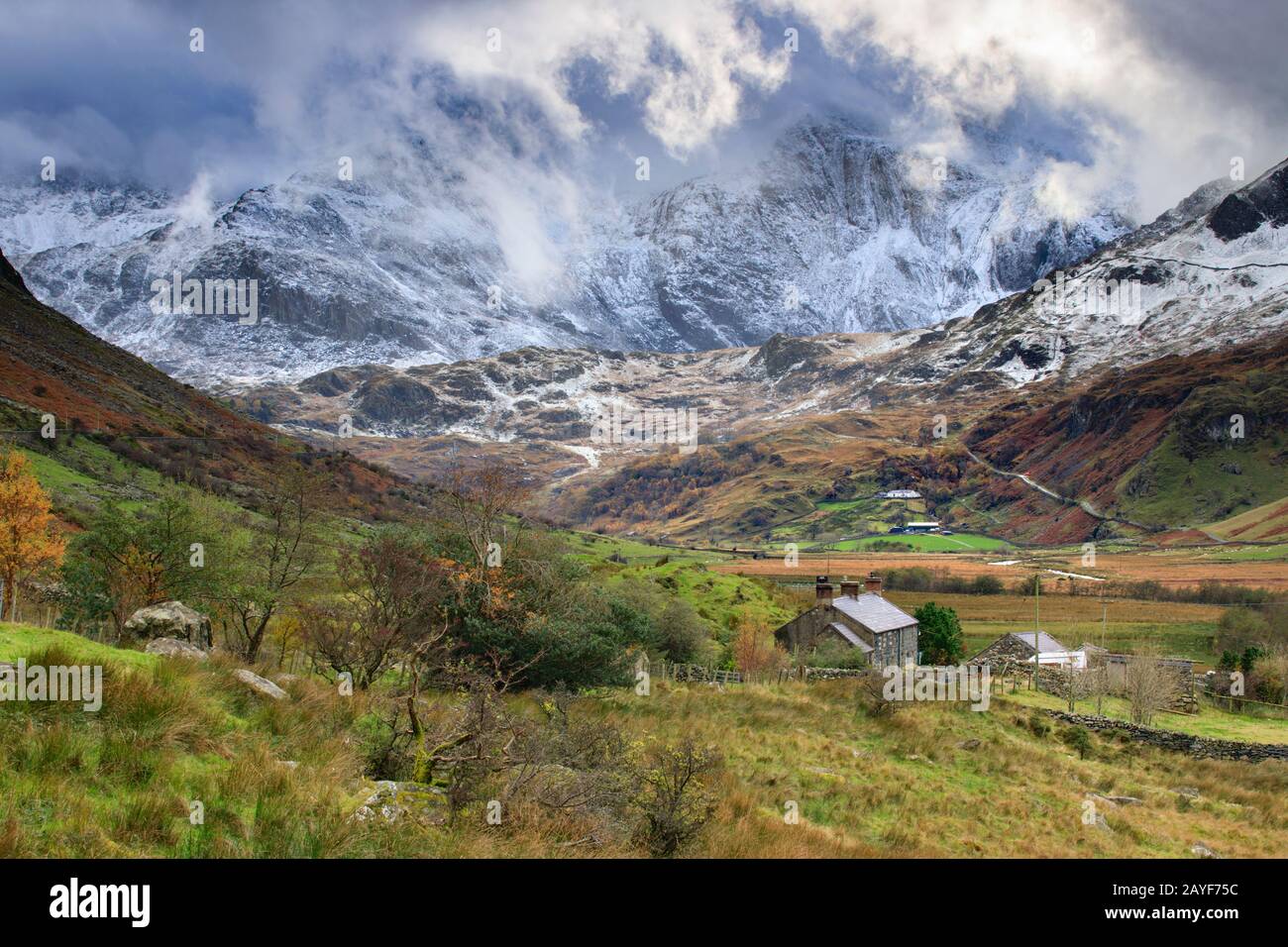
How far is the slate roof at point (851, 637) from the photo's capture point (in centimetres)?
4859

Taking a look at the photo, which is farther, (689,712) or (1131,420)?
(1131,420)

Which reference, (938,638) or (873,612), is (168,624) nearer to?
(873,612)

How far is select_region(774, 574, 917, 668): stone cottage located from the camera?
50531 millimetres

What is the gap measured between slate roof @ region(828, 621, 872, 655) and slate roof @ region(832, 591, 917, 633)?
3.99 ft

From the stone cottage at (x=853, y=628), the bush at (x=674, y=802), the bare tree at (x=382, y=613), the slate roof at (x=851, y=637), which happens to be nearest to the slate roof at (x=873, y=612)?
the stone cottage at (x=853, y=628)

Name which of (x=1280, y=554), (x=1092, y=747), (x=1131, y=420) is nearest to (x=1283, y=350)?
(x=1131, y=420)

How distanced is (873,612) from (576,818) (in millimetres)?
48783

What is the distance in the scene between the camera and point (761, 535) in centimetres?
18488

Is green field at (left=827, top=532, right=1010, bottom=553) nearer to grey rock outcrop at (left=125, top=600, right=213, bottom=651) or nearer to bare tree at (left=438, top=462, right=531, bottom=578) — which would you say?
bare tree at (left=438, top=462, right=531, bottom=578)


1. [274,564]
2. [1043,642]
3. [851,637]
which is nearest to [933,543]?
[1043,642]

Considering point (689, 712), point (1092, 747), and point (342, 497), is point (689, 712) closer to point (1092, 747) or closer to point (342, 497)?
point (1092, 747)

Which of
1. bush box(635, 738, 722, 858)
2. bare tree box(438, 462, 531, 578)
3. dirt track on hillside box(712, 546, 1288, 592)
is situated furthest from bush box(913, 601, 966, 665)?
bush box(635, 738, 722, 858)

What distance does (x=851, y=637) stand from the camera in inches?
1971

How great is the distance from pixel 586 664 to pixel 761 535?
162343 millimetres
